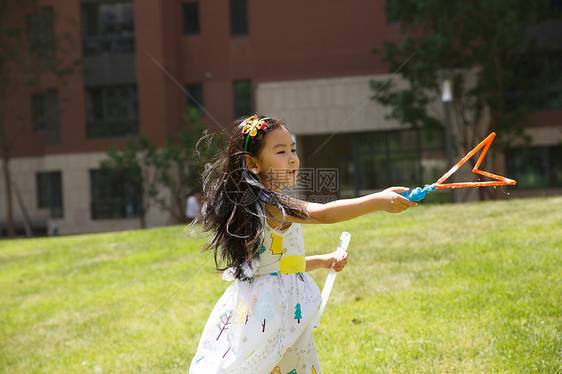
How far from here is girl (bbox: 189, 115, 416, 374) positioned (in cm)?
224

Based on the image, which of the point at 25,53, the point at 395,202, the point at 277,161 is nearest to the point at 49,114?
the point at 25,53

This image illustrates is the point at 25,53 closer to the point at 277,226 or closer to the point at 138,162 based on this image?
the point at 138,162

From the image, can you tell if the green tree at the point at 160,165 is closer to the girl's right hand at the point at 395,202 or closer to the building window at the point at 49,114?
the building window at the point at 49,114

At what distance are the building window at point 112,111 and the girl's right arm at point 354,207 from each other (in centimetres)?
2210

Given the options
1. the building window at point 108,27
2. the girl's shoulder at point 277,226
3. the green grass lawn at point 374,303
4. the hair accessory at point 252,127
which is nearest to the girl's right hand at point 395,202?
the girl's shoulder at point 277,226

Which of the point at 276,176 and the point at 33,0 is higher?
the point at 33,0

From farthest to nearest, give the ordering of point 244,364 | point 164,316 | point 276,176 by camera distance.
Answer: point 164,316 < point 276,176 < point 244,364

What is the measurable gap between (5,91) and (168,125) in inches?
264

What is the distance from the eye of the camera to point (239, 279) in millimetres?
2457

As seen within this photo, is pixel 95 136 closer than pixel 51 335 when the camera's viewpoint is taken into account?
No

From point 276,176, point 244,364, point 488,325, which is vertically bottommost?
point 488,325

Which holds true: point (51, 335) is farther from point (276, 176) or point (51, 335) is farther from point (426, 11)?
point (426, 11)

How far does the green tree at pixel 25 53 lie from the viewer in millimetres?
22047

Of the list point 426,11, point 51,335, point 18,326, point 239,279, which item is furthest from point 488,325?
point 426,11
